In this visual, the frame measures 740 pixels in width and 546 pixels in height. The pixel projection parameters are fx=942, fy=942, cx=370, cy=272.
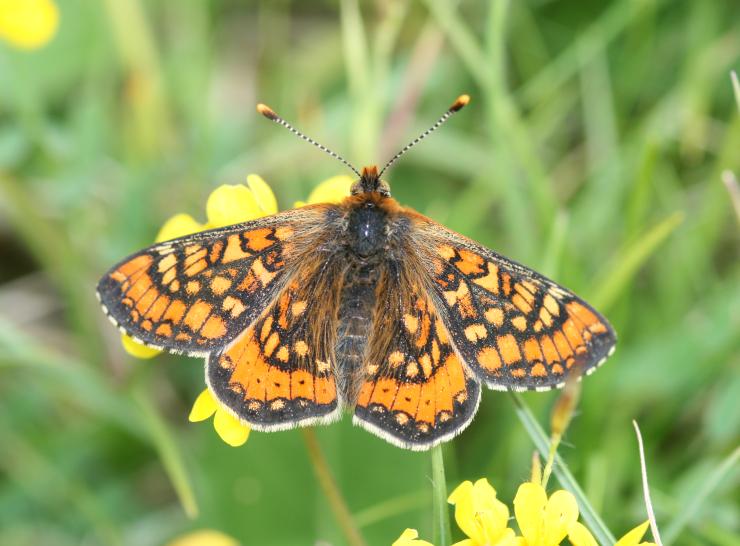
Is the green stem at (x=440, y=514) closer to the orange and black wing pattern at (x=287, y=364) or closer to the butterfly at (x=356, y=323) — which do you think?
the butterfly at (x=356, y=323)

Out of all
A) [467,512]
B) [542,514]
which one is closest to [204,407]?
[467,512]

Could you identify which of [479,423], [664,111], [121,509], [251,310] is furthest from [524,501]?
[664,111]

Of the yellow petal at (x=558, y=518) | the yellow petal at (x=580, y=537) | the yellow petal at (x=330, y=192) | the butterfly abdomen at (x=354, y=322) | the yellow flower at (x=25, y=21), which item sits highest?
the yellow flower at (x=25, y=21)

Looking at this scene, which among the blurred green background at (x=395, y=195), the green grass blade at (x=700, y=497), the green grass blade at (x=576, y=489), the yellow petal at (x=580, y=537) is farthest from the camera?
the blurred green background at (x=395, y=195)

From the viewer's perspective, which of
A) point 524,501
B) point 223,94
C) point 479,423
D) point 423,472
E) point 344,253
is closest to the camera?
point 524,501

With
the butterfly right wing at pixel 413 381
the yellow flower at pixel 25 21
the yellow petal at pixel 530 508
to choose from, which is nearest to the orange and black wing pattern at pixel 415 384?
the butterfly right wing at pixel 413 381

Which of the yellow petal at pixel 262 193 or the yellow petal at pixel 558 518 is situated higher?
the yellow petal at pixel 262 193

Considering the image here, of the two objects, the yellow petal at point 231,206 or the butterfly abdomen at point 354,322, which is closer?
the butterfly abdomen at point 354,322

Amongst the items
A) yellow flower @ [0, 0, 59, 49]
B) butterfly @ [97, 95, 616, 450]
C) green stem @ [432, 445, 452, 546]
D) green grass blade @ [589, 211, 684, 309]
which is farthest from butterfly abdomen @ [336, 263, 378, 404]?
yellow flower @ [0, 0, 59, 49]

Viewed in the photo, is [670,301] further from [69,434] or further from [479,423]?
[69,434]
